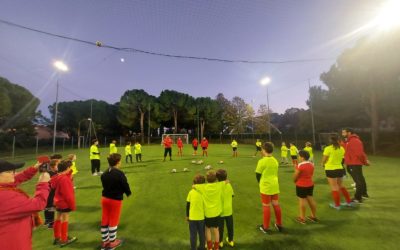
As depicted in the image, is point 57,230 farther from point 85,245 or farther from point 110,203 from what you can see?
point 110,203

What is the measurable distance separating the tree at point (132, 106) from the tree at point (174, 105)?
416cm

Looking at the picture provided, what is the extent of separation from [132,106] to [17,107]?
971 inches

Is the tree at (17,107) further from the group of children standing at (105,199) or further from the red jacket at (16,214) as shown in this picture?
the red jacket at (16,214)

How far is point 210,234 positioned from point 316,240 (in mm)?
2430

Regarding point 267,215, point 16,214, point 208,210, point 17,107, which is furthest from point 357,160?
point 17,107

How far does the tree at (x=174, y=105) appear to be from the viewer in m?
63.0

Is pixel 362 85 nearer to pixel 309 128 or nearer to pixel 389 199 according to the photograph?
pixel 309 128

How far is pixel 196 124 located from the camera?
66188 millimetres

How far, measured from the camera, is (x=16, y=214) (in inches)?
94.8

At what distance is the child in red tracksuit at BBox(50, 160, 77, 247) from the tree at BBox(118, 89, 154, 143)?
5597 cm

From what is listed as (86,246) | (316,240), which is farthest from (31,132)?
(316,240)

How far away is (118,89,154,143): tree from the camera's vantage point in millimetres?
60156

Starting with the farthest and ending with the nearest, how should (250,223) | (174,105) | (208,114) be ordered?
(208,114) → (174,105) → (250,223)

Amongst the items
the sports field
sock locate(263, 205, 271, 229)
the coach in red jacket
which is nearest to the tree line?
the sports field
